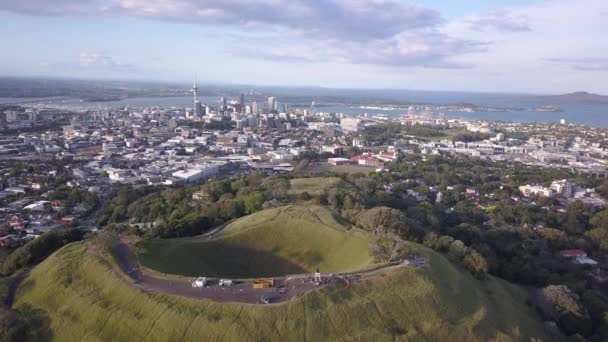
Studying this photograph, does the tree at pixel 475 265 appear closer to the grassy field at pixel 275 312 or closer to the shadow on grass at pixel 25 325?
the grassy field at pixel 275 312

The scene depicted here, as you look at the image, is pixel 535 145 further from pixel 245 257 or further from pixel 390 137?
pixel 245 257

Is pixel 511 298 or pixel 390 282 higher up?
pixel 390 282

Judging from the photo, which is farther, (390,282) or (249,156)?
(249,156)

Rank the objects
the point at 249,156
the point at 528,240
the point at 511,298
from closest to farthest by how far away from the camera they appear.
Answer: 1. the point at 511,298
2. the point at 528,240
3. the point at 249,156

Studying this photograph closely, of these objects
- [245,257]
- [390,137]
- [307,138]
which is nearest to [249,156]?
[307,138]

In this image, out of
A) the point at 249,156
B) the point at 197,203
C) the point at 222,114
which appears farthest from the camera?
the point at 222,114

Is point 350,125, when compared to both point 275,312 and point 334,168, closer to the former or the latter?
point 334,168

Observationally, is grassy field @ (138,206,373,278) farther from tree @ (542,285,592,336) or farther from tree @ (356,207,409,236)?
tree @ (542,285,592,336)

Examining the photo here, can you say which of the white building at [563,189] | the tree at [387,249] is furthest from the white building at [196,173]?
the white building at [563,189]
